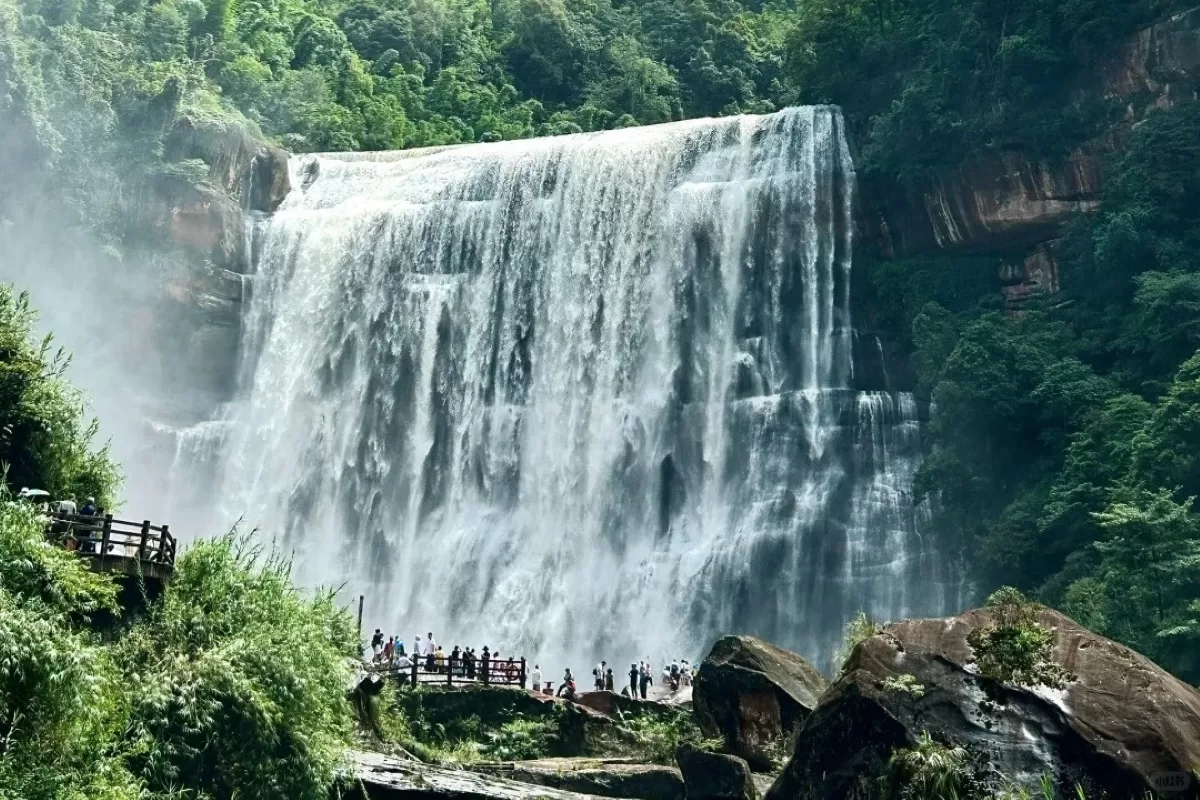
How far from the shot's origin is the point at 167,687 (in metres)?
21.2

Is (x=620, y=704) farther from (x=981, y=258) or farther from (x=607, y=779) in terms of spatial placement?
(x=981, y=258)

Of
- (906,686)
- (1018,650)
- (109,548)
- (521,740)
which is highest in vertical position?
(109,548)

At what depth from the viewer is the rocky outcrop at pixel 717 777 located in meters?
25.8

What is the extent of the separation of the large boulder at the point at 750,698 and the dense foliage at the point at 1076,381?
10765mm

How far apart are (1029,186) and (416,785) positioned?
100ft

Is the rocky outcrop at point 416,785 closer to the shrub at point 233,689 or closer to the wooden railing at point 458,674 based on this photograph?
the shrub at point 233,689

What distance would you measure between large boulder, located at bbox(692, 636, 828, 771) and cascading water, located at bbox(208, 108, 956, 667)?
1446 centimetres

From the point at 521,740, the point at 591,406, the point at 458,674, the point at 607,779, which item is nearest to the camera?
the point at 607,779

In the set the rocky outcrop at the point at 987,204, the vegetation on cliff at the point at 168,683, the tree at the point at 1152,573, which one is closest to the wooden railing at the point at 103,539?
the vegetation on cliff at the point at 168,683

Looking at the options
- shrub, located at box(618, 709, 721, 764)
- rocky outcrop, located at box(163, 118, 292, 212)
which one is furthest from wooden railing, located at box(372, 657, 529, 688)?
rocky outcrop, located at box(163, 118, 292, 212)

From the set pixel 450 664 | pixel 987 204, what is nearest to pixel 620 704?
pixel 450 664

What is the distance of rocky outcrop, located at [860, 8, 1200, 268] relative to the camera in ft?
148

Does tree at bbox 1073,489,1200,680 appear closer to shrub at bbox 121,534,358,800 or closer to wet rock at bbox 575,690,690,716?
wet rock at bbox 575,690,690,716

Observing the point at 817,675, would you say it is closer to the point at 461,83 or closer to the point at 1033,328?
the point at 1033,328
